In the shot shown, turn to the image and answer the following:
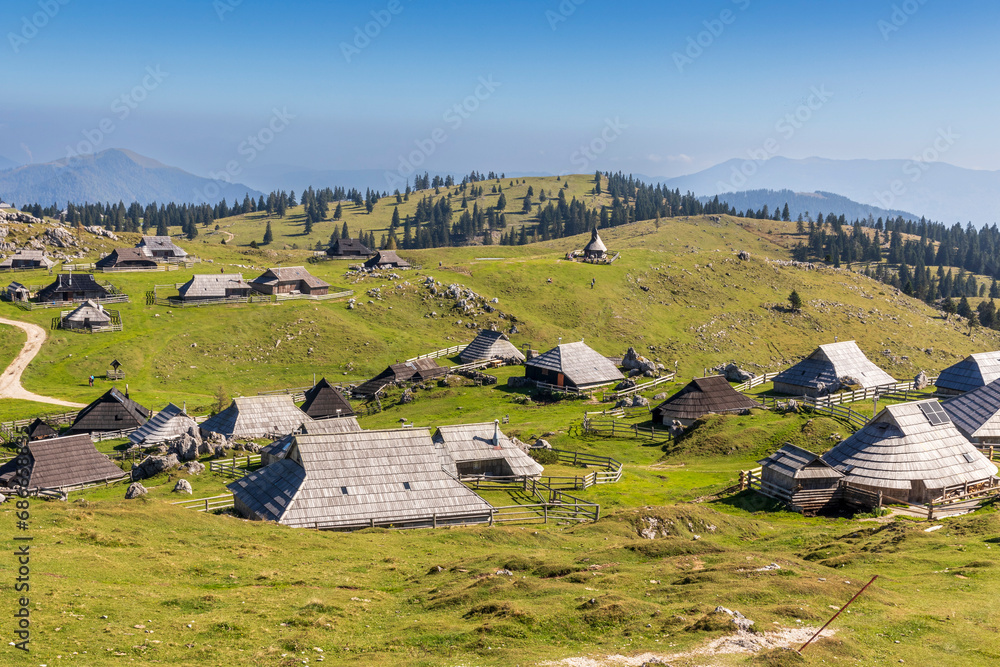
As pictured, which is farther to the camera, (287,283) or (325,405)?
(287,283)

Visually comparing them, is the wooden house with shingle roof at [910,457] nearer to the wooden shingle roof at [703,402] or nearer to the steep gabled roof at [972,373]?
the wooden shingle roof at [703,402]

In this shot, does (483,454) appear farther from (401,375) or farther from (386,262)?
(386,262)

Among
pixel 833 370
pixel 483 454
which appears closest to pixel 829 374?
pixel 833 370

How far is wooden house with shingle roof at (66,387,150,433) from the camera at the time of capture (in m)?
58.8

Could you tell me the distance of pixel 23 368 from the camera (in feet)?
240

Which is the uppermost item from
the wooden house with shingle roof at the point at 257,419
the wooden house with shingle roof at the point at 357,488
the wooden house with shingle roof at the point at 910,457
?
the wooden house with shingle roof at the point at 910,457

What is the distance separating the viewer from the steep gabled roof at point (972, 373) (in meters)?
64.4

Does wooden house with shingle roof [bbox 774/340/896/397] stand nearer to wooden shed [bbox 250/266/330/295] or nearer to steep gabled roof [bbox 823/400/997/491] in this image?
steep gabled roof [bbox 823/400/997/491]

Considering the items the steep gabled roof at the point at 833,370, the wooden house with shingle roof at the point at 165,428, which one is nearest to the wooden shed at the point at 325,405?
the wooden house with shingle roof at the point at 165,428

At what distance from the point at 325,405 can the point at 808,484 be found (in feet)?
133

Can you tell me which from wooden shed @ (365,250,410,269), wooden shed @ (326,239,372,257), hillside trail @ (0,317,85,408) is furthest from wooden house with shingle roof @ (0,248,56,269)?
wooden shed @ (365,250,410,269)

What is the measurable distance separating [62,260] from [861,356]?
117261 millimetres

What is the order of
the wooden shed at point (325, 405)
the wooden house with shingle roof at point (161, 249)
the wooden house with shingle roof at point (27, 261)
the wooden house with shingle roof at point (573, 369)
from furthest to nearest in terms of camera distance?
the wooden house with shingle roof at point (161, 249)
the wooden house with shingle roof at point (27, 261)
the wooden house with shingle roof at point (573, 369)
the wooden shed at point (325, 405)

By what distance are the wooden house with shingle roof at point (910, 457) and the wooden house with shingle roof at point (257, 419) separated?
35.7 meters
